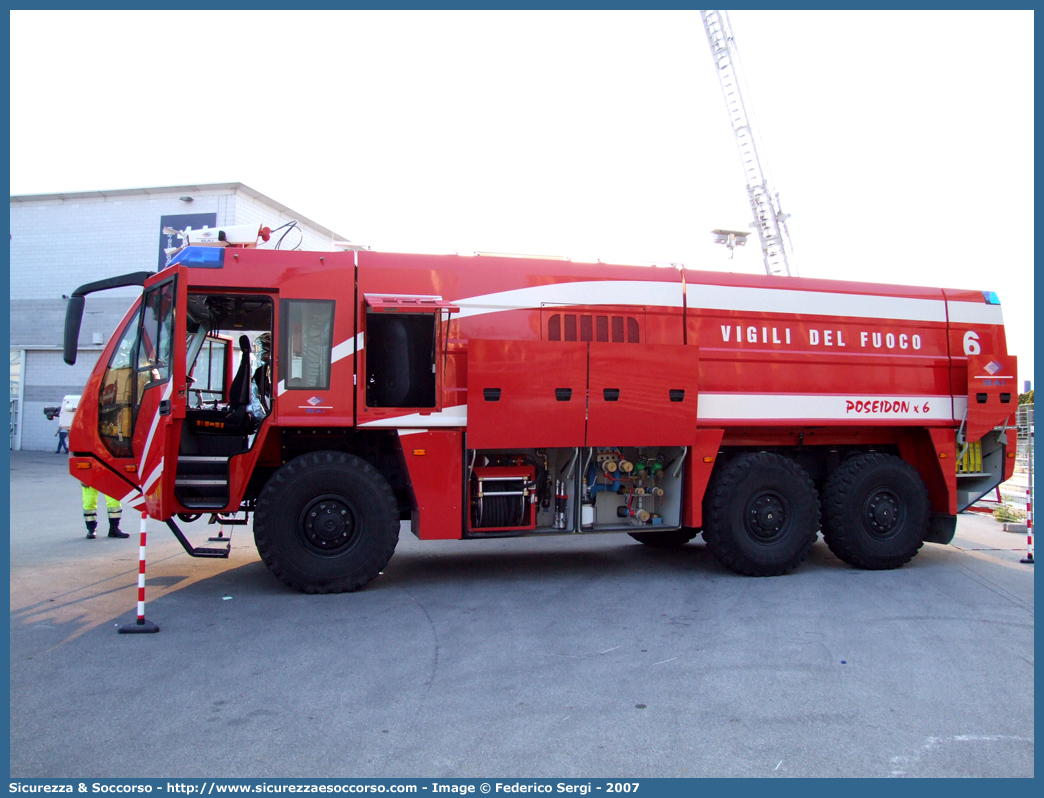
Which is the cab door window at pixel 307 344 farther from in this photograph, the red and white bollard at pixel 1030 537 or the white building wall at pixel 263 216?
the white building wall at pixel 263 216

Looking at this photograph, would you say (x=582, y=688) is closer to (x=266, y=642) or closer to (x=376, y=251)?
(x=266, y=642)

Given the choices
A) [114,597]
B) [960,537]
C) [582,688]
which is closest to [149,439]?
[114,597]

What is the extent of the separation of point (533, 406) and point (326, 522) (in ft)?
7.69

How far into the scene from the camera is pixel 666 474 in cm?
862

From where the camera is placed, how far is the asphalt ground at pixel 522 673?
13.0ft

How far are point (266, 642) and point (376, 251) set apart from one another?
3.94 m

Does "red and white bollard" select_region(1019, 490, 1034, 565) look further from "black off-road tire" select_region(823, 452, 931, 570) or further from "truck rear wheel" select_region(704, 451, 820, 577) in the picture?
"truck rear wheel" select_region(704, 451, 820, 577)

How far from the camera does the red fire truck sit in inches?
288

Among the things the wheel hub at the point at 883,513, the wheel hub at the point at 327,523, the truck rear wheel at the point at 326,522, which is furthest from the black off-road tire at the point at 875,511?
the wheel hub at the point at 327,523

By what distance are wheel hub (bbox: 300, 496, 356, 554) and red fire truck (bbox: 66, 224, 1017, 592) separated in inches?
0.8

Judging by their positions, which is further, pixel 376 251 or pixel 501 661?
pixel 376 251

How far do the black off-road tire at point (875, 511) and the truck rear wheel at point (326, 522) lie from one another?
5141mm

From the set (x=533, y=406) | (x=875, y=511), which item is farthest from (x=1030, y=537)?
(x=533, y=406)

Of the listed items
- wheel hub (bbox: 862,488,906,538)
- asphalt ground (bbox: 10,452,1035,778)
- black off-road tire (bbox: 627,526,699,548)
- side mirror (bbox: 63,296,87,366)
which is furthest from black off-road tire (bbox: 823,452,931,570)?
side mirror (bbox: 63,296,87,366)
